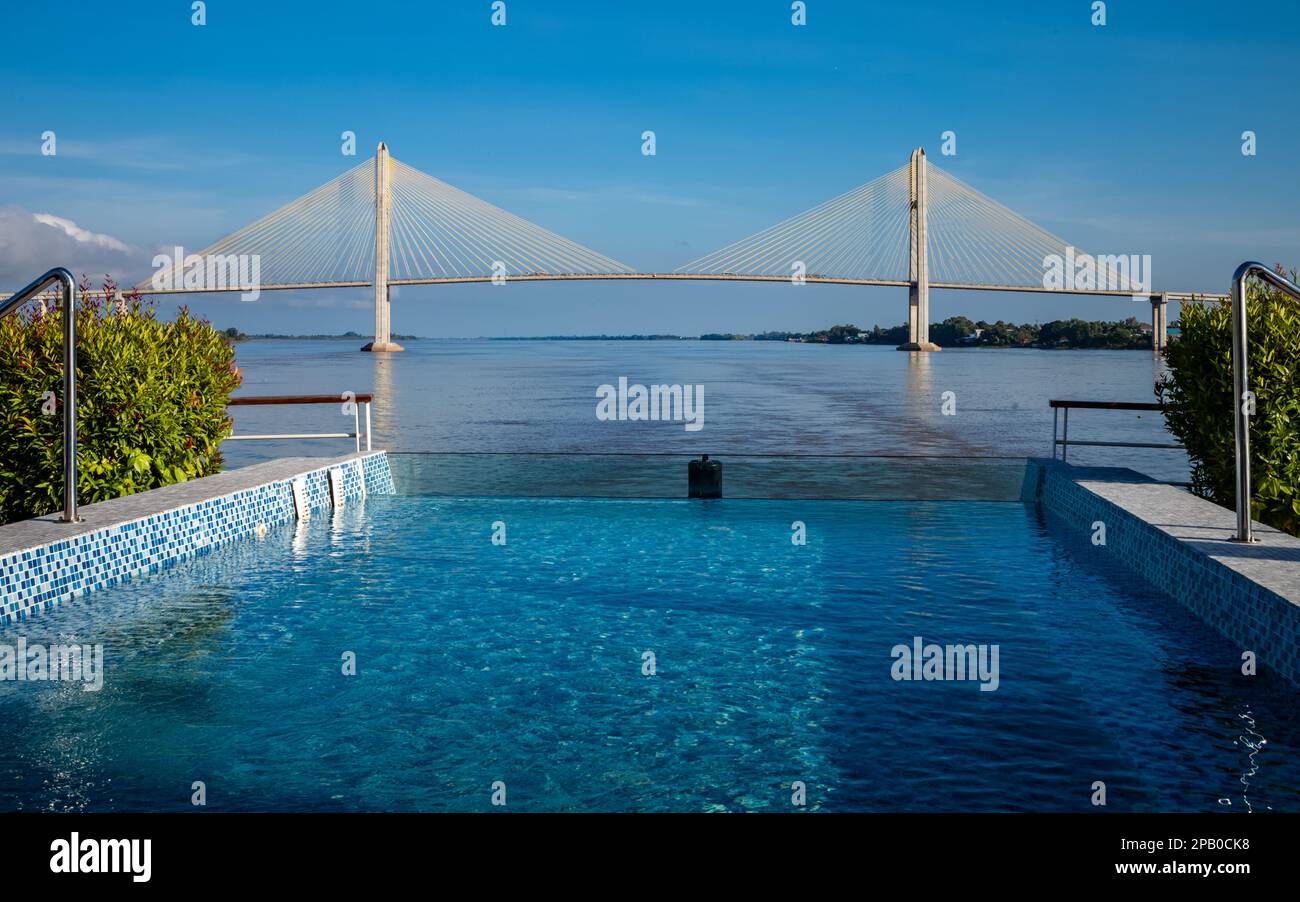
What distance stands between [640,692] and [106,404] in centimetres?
359

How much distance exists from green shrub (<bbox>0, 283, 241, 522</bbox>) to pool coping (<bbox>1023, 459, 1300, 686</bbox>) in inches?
187

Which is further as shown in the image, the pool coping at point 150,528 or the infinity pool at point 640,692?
the pool coping at point 150,528

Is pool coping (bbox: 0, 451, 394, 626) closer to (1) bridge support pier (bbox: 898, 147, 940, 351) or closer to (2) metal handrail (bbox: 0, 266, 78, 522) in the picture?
(2) metal handrail (bbox: 0, 266, 78, 522)

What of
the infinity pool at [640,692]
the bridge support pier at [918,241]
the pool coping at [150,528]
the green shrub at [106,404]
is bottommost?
the infinity pool at [640,692]

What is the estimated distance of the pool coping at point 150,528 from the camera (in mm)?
4125

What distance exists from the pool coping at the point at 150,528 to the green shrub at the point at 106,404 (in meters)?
0.23

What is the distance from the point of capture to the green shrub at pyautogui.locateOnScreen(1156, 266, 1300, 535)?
487cm

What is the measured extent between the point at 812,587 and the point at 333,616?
1.95 meters

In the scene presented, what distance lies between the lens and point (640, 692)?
10.7 feet

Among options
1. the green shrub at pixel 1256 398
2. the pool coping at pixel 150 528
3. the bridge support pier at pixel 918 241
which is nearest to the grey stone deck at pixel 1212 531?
the green shrub at pixel 1256 398

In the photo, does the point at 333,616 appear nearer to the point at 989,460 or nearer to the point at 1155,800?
the point at 1155,800

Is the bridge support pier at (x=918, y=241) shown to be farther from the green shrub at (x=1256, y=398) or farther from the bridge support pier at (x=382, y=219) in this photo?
the green shrub at (x=1256, y=398)

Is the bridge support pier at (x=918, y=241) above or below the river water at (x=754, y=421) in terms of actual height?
above

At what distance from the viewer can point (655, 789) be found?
2537 millimetres
